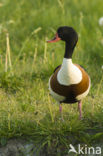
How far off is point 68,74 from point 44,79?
4.99 feet

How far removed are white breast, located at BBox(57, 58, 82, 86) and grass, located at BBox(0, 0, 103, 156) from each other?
0.76 feet

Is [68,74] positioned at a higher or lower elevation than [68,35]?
lower

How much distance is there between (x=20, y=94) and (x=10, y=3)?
3342mm

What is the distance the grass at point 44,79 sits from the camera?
3.24m

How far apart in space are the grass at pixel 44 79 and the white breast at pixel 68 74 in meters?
0.23

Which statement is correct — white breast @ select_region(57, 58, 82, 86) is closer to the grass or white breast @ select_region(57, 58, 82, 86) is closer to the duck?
the duck

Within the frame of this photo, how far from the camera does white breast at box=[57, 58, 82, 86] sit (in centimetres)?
298

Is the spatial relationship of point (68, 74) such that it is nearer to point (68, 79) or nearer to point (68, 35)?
point (68, 79)

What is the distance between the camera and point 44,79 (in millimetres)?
4469

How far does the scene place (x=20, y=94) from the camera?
407 centimetres

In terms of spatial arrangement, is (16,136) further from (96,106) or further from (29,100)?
(96,106)

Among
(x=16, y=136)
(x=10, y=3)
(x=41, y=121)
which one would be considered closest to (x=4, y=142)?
(x=16, y=136)

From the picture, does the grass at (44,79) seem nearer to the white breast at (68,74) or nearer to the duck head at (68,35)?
the white breast at (68,74)

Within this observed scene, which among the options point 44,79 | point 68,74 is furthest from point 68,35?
point 44,79
